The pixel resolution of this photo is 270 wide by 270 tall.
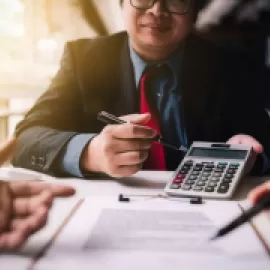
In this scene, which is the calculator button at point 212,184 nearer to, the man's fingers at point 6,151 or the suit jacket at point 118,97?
the suit jacket at point 118,97

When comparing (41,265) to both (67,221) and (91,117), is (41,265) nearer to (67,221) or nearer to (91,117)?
(67,221)

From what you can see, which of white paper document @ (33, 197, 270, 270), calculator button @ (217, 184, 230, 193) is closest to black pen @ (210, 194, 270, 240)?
white paper document @ (33, 197, 270, 270)

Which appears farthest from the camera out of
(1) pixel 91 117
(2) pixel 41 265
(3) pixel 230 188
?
(1) pixel 91 117

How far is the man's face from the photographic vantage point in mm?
563

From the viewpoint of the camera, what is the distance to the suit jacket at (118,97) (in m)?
0.57

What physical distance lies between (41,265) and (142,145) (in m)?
0.24

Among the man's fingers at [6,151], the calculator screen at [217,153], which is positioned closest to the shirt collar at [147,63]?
the calculator screen at [217,153]

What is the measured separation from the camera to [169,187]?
1.56 ft

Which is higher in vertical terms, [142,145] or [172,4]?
[172,4]

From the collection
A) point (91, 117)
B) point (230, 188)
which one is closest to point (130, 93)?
point (91, 117)

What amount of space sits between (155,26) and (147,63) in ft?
0.18

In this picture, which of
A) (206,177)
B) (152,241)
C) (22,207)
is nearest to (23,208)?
(22,207)

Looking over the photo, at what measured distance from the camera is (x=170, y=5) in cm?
56

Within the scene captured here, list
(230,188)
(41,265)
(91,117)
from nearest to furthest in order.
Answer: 1. (41,265)
2. (230,188)
3. (91,117)
